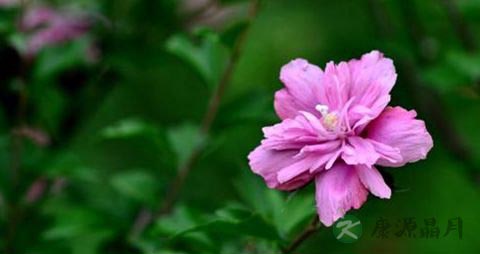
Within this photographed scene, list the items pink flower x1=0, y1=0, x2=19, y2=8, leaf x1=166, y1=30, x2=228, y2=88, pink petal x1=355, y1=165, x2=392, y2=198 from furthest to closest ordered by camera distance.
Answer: pink flower x1=0, y1=0, x2=19, y2=8 < leaf x1=166, y1=30, x2=228, y2=88 < pink petal x1=355, y1=165, x2=392, y2=198

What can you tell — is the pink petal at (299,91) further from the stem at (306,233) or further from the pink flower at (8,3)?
the pink flower at (8,3)

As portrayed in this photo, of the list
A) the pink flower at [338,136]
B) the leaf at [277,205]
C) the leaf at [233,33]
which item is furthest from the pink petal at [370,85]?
the leaf at [233,33]

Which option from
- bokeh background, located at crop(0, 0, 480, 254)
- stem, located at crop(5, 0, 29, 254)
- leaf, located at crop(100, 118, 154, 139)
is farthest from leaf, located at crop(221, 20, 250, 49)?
stem, located at crop(5, 0, 29, 254)

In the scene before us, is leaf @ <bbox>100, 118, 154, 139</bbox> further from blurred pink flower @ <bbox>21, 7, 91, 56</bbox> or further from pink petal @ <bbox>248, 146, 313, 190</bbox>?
pink petal @ <bbox>248, 146, 313, 190</bbox>

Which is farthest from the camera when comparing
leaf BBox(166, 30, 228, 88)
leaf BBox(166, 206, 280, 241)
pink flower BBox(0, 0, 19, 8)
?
pink flower BBox(0, 0, 19, 8)

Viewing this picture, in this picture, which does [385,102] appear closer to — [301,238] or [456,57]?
[301,238]

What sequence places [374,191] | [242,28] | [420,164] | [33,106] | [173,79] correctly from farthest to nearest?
[173,79] < [420,164] < [33,106] < [242,28] < [374,191]

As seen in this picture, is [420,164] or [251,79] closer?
[420,164]

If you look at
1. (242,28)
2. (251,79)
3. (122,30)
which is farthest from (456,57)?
(251,79)

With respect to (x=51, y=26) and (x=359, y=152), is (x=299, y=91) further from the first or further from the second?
(x=51, y=26)
